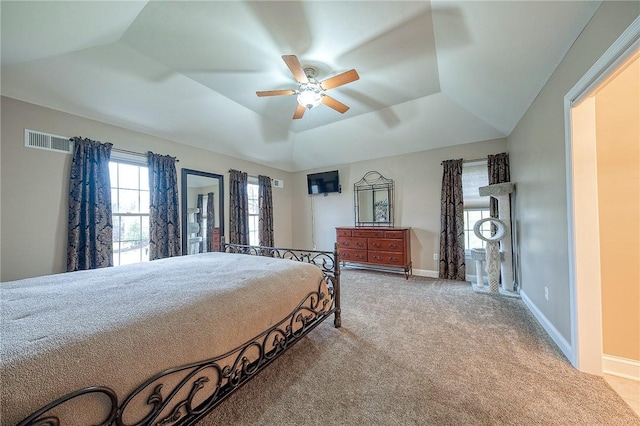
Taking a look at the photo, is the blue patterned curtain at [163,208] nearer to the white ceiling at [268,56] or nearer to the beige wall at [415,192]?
the white ceiling at [268,56]

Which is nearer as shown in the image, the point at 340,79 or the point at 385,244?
the point at 340,79

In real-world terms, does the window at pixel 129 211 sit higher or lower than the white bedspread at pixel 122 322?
higher

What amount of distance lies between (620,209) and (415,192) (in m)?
2.92

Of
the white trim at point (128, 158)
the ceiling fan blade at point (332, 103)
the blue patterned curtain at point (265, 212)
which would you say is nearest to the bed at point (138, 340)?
the white trim at point (128, 158)

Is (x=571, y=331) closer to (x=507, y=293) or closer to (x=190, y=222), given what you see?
(x=507, y=293)

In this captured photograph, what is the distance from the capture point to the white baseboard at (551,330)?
6.18 feet

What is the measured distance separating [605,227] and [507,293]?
1926 millimetres

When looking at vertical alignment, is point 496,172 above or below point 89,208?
above

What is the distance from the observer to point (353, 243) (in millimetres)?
4820

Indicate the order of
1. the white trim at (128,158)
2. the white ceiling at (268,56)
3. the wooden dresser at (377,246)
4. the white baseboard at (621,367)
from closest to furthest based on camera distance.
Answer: the white baseboard at (621,367) → the white ceiling at (268,56) → the white trim at (128,158) → the wooden dresser at (377,246)

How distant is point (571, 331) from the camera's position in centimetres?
183

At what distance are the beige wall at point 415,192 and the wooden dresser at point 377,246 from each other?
322 mm

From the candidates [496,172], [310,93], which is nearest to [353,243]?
[496,172]

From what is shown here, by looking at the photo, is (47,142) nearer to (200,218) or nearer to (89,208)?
(89,208)
